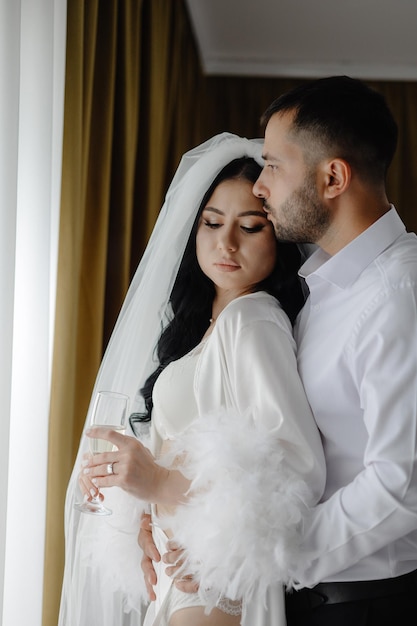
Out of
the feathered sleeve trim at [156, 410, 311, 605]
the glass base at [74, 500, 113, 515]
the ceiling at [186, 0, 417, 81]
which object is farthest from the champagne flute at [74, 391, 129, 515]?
the ceiling at [186, 0, 417, 81]

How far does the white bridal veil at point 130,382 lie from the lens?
1.51m

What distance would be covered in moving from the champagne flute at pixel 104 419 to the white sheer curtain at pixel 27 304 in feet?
0.83

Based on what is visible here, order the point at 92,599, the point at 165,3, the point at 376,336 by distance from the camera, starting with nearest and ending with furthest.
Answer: the point at 376,336 → the point at 92,599 → the point at 165,3

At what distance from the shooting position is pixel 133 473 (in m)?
1.27

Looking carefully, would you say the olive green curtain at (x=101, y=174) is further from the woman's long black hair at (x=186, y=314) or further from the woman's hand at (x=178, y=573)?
the woman's hand at (x=178, y=573)

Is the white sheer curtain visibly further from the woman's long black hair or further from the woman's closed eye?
the woman's closed eye

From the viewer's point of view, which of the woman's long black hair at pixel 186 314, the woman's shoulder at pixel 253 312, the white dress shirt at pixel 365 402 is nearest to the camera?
the white dress shirt at pixel 365 402

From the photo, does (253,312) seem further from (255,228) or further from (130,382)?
(130,382)

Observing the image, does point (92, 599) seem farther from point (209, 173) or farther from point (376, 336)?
point (209, 173)

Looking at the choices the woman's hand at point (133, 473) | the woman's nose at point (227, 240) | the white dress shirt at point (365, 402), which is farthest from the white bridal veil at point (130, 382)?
the white dress shirt at point (365, 402)

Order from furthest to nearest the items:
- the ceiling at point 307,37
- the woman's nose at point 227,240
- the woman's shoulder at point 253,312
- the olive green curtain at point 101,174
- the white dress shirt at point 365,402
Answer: the ceiling at point 307,37 → the olive green curtain at point 101,174 → the woman's nose at point 227,240 → the woman's shoulder at point 253,312 → the white dress shirt at point 365,402

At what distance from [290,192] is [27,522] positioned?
0.91 m

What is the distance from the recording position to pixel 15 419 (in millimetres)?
1610

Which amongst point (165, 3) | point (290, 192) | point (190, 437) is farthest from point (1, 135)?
point (165, 3)
